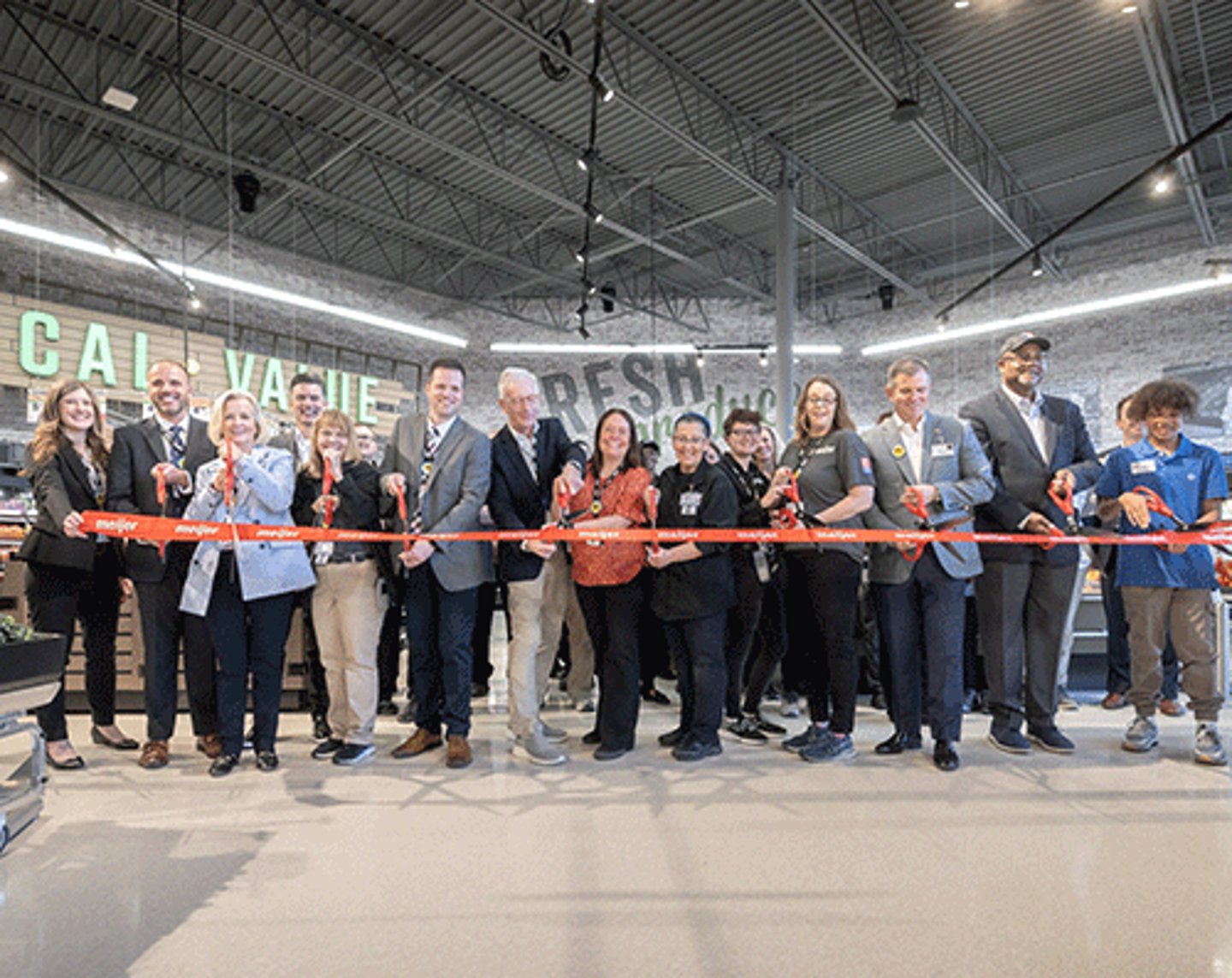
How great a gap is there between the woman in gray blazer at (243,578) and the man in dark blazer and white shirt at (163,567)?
16cm

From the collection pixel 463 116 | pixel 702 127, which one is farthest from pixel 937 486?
pixel 463 116

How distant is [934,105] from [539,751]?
8352 millimetres

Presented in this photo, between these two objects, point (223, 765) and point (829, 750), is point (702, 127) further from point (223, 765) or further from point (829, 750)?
point (223, 765)

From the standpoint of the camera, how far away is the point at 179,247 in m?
10.8

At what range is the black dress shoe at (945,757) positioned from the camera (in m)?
2.96

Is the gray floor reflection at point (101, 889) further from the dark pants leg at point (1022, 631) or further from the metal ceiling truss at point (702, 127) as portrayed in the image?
the metal ceiling truss at point (702, 127)

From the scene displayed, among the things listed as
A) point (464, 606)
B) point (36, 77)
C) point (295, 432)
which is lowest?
point (464, 606)

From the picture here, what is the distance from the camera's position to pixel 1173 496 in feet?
10.8

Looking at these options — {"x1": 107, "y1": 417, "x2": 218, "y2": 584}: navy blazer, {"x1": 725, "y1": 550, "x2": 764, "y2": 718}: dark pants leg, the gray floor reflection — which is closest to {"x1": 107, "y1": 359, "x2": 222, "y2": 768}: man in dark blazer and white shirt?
{"x1": 107, "y1": 417, "x2": 218, "y2": 584}: navy blazer

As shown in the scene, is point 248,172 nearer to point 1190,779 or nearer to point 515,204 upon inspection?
point 515,204

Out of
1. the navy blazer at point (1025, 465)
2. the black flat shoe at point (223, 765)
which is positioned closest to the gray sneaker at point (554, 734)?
the black flat shoe at point (223, 765)

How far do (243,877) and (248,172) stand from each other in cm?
914

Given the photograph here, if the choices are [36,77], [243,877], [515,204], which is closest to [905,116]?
[515,204]

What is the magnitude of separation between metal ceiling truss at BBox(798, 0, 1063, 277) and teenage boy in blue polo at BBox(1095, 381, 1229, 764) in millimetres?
4749
